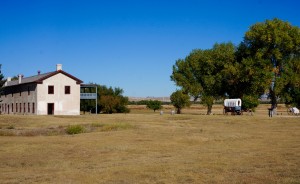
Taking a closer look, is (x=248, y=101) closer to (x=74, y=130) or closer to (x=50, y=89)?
(x=50, y=89)

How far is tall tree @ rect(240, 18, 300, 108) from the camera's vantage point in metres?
59.6

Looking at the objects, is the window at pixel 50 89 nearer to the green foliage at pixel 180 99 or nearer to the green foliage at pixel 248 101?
the green foliage at pixel 180 99

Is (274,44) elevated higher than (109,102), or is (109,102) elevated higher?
(274,44)

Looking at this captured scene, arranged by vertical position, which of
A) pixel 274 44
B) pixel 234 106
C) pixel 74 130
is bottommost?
pixel 74 130

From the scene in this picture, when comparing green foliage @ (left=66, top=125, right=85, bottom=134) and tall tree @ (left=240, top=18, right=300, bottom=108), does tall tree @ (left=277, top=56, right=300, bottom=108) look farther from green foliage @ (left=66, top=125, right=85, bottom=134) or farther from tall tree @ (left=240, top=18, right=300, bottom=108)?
green foliage @ (left=66, top=125, right=85, bottom=134)

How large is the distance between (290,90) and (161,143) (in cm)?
4629

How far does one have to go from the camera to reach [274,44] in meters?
60.8

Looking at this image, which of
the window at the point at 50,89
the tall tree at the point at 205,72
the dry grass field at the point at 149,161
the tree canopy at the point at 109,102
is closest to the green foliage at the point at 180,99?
the tall tree at the point at 205,72

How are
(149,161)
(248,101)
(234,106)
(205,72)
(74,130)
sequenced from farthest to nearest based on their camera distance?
(205,72) → (248,101) → (234,106) → (74,130) → (149,161)

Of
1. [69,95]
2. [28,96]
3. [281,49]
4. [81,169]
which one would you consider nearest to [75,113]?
[69,95]

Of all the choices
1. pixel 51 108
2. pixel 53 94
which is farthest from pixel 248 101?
pixel 51 108

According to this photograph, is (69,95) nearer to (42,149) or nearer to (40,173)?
(42,149)

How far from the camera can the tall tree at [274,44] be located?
59562 millimetres

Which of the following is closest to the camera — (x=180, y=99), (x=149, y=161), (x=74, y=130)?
(x=149, y=161)
